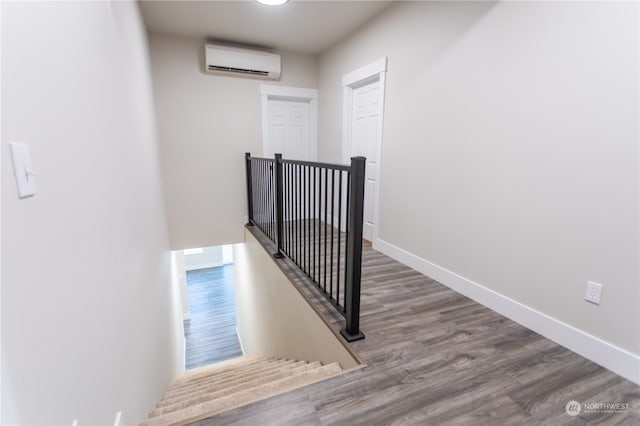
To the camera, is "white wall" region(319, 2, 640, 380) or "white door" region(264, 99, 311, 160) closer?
"white wall" region(319, 2, 640, 380)

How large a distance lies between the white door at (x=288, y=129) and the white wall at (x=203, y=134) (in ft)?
0.77

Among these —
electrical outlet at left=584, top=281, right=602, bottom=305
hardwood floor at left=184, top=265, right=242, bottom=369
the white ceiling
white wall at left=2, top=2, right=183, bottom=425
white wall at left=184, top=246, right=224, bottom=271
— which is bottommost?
hardwood floor at left=184, top=265, right=242, bottom=369

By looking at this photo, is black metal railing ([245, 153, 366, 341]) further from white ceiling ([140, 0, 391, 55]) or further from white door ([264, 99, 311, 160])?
white ceiling ([140, 0, 391, 55])

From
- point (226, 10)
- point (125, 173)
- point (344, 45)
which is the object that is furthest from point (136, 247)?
point (344, 45)

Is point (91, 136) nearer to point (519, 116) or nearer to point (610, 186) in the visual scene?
point (519, 116)

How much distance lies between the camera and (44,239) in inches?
31.4

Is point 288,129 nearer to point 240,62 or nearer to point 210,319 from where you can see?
point 240,62

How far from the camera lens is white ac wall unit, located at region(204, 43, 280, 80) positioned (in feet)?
12.0

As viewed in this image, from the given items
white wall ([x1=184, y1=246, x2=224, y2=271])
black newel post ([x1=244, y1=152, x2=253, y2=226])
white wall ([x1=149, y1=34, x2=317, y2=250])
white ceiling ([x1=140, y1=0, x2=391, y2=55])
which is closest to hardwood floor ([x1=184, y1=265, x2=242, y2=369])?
white wall ([x1=184, y1=246, x2=224, y2=271])

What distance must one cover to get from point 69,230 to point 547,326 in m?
2.40

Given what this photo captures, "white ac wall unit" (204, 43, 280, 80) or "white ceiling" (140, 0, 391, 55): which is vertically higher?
"white ceiling" (140, 0, 391, 55)

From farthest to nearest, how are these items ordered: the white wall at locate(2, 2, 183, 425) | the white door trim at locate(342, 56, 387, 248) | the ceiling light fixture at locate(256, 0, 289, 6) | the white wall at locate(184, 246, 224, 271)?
the white wall at locate(184, 246, 224, 271), the white door trim at locate(342, 56, 387, 248), the ceiling light fixture at locate(256, 0, 289, 6), the white wall at locate(2, 2, 183, 425)

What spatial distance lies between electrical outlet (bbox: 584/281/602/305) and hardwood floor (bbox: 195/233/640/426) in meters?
0.33

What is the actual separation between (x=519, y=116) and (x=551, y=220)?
660 mm
